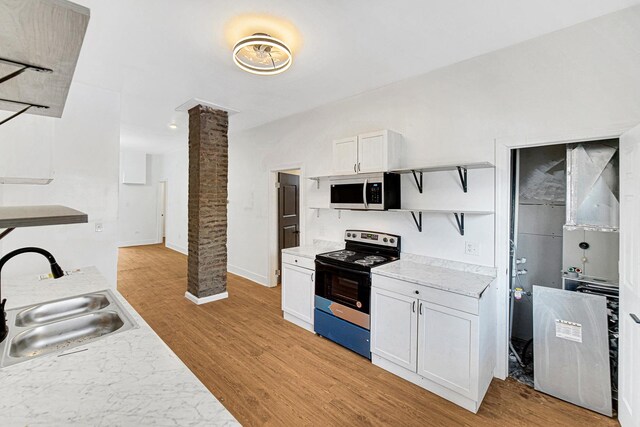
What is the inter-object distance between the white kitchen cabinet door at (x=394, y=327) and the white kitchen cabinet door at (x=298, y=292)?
840 millimetres

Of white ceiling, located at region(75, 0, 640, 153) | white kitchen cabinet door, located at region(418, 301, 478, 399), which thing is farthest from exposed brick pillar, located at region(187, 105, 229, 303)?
white kitchen cabinet door, located at region(418, 301, 478, 399)

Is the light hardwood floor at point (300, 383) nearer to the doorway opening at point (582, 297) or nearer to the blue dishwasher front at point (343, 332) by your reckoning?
the blue dishwasher front at point (343, 332)

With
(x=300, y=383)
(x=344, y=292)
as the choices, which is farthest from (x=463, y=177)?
(x=300, y=383)

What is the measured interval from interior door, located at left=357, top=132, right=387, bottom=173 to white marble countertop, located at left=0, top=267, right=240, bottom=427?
2.33m

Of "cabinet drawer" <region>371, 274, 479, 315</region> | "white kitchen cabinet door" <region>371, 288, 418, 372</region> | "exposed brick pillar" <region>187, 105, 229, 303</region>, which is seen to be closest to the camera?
"cabinet drawer" <region>371, 274, 479, 315</region>

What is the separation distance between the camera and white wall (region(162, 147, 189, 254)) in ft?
24.7

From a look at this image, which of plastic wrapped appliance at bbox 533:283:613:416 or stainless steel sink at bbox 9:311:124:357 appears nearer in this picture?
stainless steel sink at bbox 9:311:124:357

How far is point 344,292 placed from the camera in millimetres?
2859

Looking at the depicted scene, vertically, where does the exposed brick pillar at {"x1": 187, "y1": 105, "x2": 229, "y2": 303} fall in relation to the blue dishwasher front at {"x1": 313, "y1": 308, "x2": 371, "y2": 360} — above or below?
above

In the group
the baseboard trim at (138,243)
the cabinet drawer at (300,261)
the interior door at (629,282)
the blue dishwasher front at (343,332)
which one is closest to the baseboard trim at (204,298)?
the cabinet drawer at (300,261)

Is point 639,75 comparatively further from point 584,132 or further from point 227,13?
point 227,13

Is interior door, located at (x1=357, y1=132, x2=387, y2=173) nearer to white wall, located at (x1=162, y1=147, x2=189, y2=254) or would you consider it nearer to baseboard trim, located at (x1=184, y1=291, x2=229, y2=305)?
baseboard trim, located at (x1=184, y1=291, x2=229, y2=305)

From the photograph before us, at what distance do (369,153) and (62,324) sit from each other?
267cm

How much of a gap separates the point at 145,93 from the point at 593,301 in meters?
4.93
